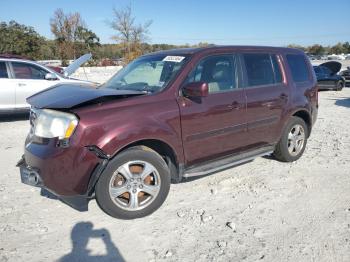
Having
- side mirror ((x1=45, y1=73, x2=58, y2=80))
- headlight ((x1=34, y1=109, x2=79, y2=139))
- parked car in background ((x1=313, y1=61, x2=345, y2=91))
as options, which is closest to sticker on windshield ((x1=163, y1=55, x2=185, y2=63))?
headlight ((x1=34, y1=109, x2=79, y2=139))

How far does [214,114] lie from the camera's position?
421cm

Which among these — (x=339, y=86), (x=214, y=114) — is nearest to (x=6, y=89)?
(x=214, y=114)

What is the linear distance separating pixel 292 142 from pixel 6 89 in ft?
22.8

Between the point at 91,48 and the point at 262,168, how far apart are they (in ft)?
191

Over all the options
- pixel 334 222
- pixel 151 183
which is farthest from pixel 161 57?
pixel 334 222

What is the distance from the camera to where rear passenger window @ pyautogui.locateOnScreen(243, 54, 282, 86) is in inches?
186

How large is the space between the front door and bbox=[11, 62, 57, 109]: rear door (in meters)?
6.23

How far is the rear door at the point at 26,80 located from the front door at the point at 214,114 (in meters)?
6.23

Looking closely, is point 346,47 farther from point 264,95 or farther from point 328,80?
point 264,95

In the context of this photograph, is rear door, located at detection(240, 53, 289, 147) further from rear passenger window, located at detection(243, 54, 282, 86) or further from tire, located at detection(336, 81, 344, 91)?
tire, located at detection(336, 81, 344, 91)

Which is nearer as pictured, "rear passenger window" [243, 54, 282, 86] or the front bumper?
the front bumper

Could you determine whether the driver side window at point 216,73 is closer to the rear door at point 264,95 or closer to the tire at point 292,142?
the rear door at point 264,95

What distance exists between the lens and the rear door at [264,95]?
468cm

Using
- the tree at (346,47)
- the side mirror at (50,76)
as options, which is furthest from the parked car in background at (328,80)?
the tree at (346,47)
